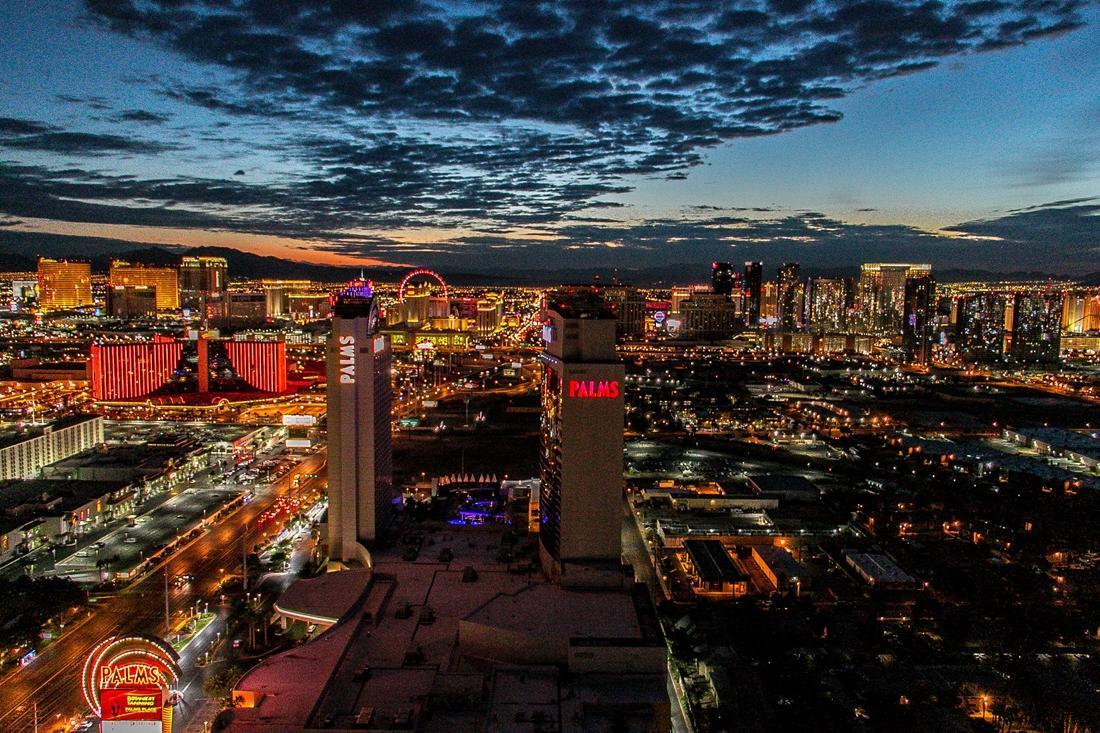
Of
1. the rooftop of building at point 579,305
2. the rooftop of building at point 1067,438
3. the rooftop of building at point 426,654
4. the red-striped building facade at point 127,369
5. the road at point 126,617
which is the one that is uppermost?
the rooftop of building at point 579,305

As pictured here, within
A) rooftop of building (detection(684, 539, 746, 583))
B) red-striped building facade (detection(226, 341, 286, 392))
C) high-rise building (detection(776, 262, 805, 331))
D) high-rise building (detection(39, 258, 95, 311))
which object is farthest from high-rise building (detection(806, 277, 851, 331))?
high-rise building (detection(39, 258, 95, 311))

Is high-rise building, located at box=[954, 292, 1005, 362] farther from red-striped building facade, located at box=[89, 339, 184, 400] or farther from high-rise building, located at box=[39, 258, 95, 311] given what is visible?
high-rise building, located at box=[39, 258, 95, 311]

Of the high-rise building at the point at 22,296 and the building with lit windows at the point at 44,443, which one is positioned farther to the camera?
the high-rise building at the point at 22,296

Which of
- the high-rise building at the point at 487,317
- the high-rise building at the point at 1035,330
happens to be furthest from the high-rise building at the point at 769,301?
the high-rise building at the point at 487,317

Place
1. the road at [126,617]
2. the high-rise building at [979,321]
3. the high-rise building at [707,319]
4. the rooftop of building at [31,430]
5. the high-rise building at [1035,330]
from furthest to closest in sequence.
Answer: the high-rise building at [707,319] → the high-rise building at [979,321] → the high-rise building at [1035,330] → the rooftop of building at [31,430] → the road at [126,617]

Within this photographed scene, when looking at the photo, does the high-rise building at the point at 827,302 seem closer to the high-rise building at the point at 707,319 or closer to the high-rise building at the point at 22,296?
the high-rise building at the point at 707,319

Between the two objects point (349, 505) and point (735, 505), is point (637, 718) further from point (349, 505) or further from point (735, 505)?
point (735, 505)
